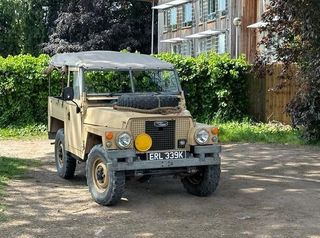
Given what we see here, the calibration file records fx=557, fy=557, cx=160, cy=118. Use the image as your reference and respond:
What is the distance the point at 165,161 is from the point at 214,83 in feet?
37.8

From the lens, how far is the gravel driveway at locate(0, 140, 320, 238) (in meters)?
6.52

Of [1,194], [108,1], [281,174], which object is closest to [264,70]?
[281,174]

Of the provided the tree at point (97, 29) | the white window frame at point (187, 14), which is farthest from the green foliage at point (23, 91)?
the tree at point (97, 29)

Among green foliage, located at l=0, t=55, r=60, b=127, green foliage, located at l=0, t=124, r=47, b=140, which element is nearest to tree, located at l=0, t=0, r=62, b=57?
green foliage, located at l=0, t=55, r=60, b=127

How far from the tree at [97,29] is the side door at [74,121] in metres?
33.4

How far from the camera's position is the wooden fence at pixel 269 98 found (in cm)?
1823

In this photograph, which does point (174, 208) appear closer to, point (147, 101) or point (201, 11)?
point (147, 101)

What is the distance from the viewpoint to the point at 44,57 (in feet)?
60.6

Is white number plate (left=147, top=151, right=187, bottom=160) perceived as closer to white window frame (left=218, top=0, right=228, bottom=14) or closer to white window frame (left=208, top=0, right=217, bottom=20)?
white window frame (left=218, top=0, right=228, bottom=14)

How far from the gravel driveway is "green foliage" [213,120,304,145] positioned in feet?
13.6

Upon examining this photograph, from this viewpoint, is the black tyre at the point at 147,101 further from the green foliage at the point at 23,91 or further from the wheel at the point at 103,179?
the green foliage at the point at 23,91

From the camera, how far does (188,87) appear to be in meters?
19.2

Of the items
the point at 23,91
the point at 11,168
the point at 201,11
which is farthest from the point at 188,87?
the point at 201,11

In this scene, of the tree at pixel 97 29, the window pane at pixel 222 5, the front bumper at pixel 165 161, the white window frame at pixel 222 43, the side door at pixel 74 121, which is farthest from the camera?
the tree at pixel 97 29
